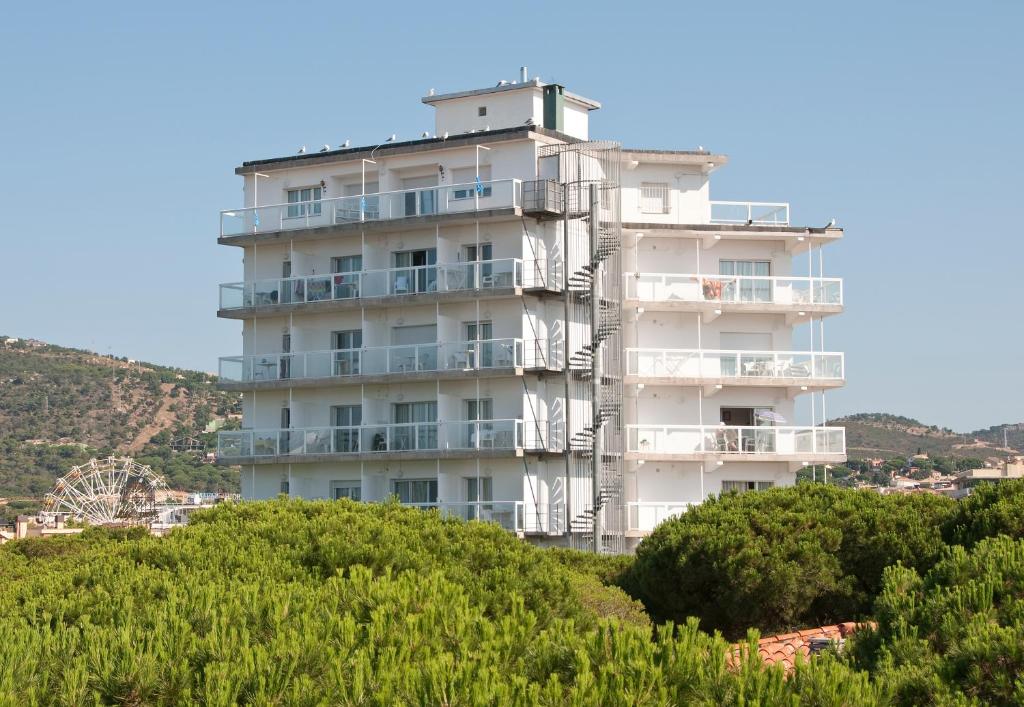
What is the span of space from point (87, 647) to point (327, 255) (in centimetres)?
4408

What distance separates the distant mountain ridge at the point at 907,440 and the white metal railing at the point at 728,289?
60.6m

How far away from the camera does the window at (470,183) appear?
52197mm

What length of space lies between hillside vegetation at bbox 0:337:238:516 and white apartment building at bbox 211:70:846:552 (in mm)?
63101

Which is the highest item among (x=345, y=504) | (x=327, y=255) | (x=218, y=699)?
(x=327, y=255)

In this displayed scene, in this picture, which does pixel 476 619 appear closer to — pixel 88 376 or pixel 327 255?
pixel 327 255

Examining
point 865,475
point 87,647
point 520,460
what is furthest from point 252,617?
point 865,475

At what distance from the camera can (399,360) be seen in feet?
174

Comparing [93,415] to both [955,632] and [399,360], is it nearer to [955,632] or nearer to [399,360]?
[399,360]

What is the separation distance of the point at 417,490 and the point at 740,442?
1186 cm

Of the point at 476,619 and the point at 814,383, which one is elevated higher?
the point at 814,383

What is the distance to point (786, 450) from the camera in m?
54.3

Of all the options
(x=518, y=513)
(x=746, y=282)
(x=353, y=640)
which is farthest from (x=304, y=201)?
(x=353, y=640)

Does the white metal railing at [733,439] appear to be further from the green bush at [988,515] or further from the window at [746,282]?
the green bush at [988,515]

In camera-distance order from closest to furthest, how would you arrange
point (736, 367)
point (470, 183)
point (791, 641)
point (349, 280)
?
point (791, 641), point (470, 183), point (349, 280), point (736, 367)
